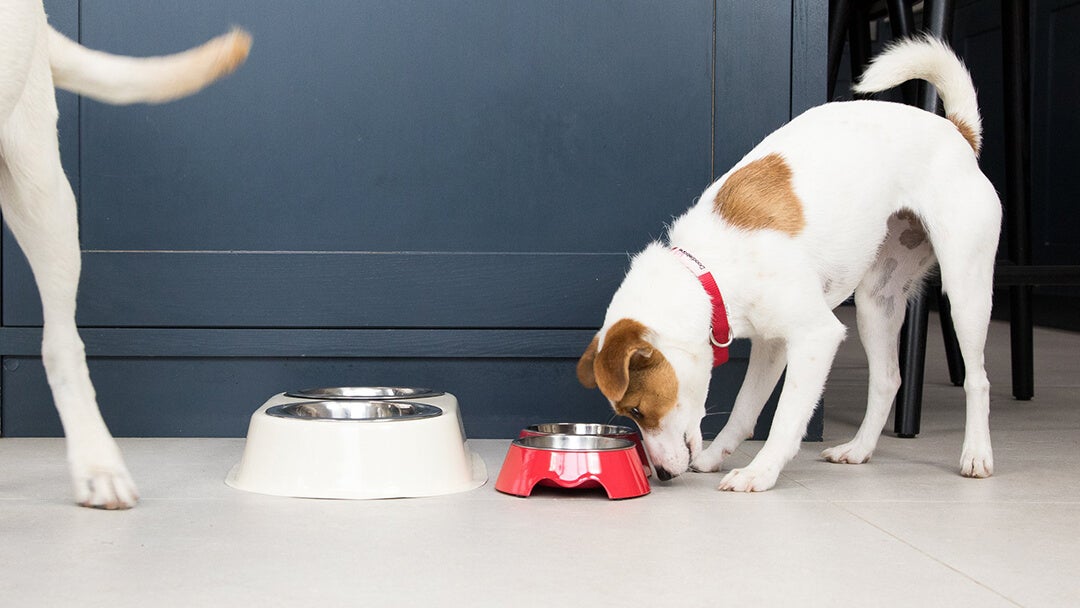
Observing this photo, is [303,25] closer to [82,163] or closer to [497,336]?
[82,163]

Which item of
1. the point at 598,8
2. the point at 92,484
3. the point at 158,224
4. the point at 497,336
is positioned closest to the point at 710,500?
the point at 497,336

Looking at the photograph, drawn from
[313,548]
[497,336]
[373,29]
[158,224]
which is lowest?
[313,548]

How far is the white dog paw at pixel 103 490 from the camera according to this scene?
189cm

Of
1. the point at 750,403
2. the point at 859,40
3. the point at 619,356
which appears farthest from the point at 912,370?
the point at 859,40

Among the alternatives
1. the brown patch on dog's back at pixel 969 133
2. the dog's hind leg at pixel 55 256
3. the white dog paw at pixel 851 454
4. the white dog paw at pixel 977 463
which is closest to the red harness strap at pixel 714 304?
the white dog paw at pixel 851 454

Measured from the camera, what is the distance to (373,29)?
272 cm

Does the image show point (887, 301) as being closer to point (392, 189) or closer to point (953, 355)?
point (392, 189)

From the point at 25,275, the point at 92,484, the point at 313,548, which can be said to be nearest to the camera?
the point at 313,548

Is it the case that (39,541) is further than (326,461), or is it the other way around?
(326,461)

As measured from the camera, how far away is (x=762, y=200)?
7.34 ft

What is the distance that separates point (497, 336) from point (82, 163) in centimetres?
115

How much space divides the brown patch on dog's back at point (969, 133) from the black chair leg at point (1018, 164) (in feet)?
4.09

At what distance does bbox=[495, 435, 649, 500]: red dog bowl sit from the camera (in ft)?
6.70

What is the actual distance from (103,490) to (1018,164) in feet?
10.1
